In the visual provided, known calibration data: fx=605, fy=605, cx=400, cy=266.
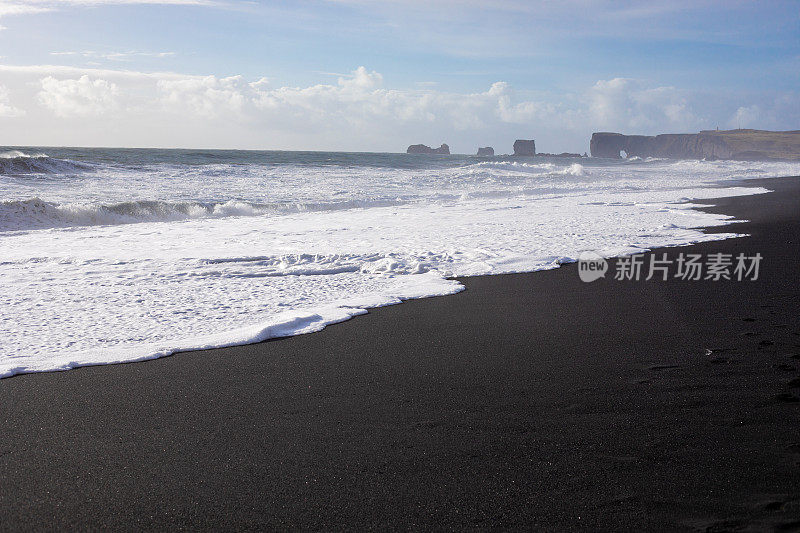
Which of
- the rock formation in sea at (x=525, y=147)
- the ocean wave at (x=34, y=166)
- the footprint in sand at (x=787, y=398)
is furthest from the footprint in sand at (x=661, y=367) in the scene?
the rock formation in sea at (x=525, y=147)

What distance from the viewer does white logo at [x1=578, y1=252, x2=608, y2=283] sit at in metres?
5.68

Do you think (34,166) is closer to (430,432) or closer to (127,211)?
(127,211)

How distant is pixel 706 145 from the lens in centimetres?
11025

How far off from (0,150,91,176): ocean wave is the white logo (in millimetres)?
20039

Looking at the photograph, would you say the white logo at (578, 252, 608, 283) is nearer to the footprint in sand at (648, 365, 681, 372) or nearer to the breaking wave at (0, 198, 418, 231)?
the footprint in sand at (648, 365, 681, 372)

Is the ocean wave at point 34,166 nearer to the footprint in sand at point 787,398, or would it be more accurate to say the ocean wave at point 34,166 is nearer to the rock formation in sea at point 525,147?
the footprint in sand at point 787,398

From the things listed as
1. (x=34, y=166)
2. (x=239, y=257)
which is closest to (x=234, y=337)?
(x=239, y=257)

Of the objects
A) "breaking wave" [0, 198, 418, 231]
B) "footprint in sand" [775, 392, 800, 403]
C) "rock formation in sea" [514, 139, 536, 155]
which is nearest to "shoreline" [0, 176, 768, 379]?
"footprint in sand" [775, 392, 800, 403]

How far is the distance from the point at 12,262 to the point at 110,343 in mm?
4174

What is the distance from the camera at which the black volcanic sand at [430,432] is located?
75.7 inches

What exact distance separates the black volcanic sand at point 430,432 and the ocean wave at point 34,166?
20.9 metres

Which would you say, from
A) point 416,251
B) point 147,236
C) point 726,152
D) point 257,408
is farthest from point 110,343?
point 726,152

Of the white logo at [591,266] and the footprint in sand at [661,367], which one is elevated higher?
the white logo at [591,266]

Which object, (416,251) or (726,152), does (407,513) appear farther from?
(726,152)
